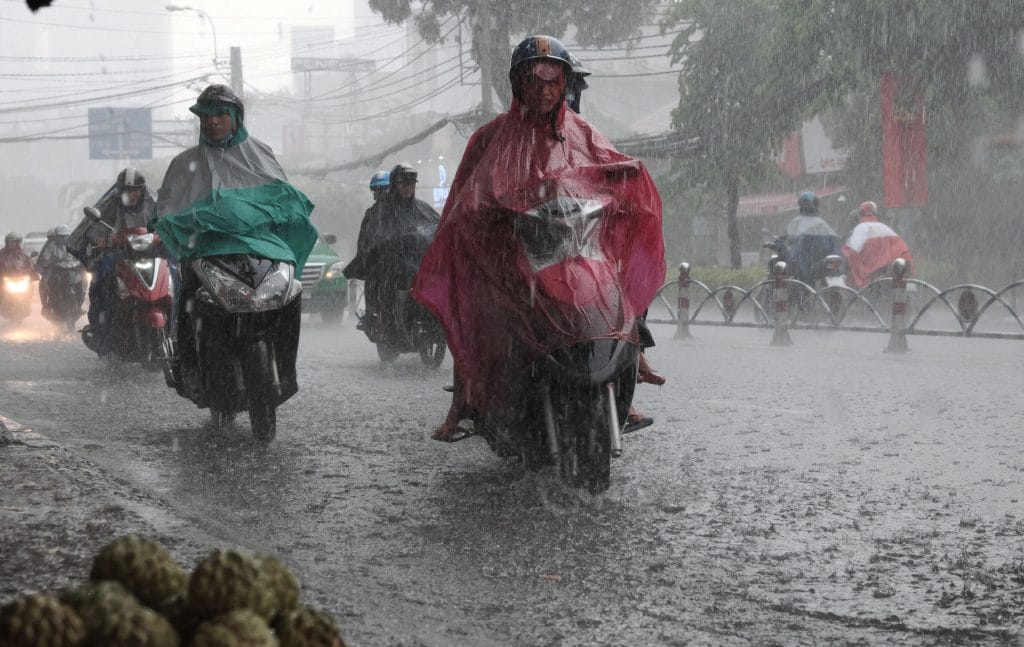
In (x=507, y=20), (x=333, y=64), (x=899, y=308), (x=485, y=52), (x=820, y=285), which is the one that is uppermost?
(x=333, y=64)

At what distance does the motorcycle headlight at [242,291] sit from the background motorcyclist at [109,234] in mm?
3536

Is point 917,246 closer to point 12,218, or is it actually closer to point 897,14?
point 897,14

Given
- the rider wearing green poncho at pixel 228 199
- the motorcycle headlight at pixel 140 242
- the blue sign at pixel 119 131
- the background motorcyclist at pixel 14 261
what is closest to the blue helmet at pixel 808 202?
the motorcycle headlight at pixel 140 242

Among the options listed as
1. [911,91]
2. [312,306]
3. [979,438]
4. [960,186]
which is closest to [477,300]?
[979,438]

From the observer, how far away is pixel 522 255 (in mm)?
5465

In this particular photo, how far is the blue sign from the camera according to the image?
55.8 m

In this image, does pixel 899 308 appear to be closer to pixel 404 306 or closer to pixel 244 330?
pixel 404 306

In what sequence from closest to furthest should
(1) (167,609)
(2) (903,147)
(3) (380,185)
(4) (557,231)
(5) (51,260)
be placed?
(1) (167,609)
(4) (557,231)
(3) (380,185)
(5) (51,260)
(2) (903,147)

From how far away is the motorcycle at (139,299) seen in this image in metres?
10.3

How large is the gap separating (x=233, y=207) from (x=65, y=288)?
11.7 metres

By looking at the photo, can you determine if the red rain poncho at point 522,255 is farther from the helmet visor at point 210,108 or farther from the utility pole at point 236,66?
the utility pole at point 236,66

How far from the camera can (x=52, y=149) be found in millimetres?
127000

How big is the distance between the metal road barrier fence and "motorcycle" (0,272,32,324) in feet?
33.8

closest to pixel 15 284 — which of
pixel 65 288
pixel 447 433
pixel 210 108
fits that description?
pixel 65 288
